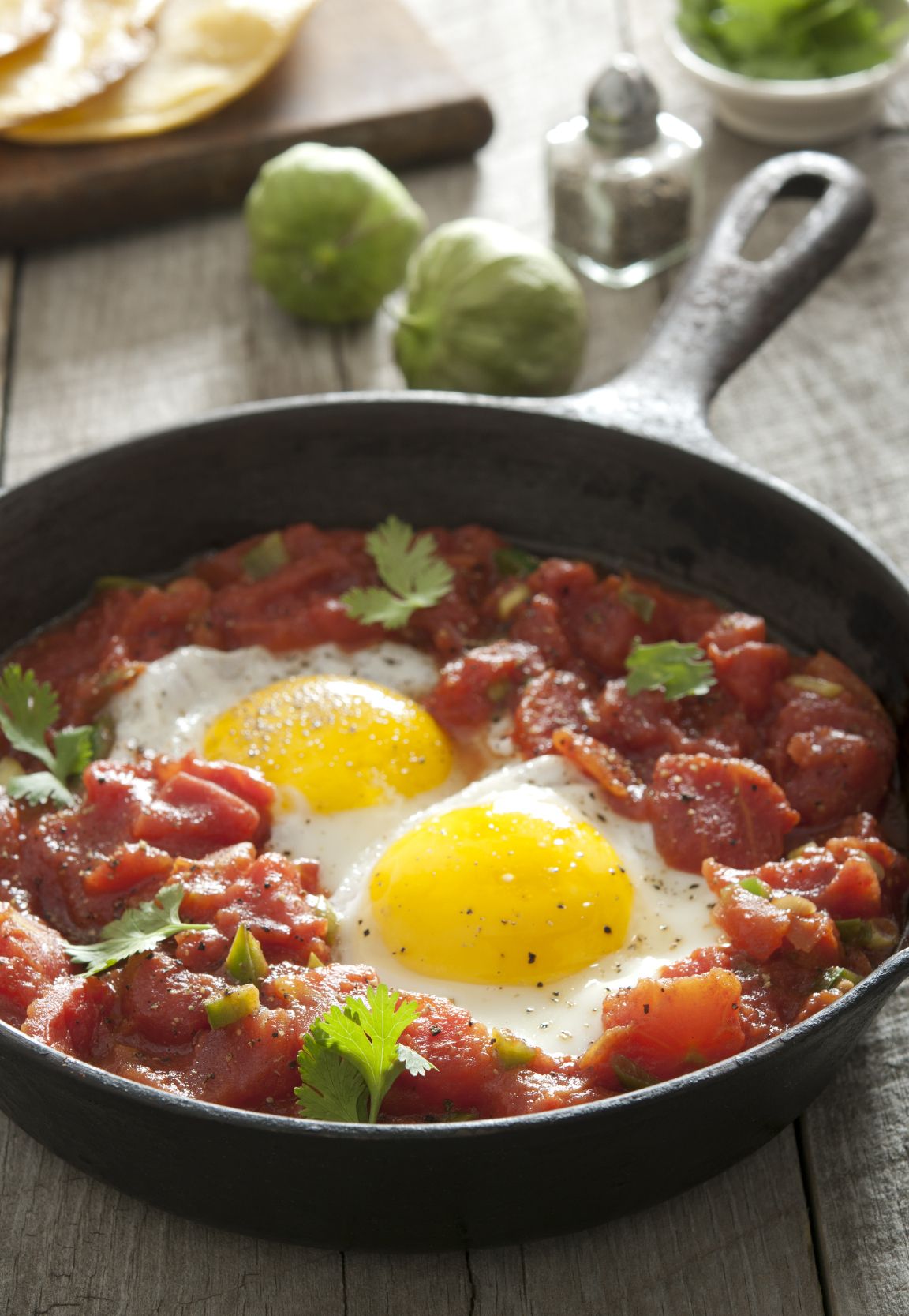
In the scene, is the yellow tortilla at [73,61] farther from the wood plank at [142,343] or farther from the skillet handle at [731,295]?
the skillet handle at [731,295]

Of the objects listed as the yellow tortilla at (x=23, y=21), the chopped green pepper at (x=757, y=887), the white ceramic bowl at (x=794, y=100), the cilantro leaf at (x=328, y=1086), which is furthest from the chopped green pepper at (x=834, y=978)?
the yellow tortilla at (x=23, y=21)

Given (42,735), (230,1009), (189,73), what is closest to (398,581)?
(42,735)

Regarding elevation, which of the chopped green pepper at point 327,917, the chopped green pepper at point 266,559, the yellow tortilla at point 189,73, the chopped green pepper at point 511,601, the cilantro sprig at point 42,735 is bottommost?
the chopped green pepper at point 511,601

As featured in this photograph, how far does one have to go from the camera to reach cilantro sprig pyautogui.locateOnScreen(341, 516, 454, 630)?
4.07 metres

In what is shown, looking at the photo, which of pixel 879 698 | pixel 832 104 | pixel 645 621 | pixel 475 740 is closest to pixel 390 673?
pixel 475 740

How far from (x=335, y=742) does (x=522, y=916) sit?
0.72 m

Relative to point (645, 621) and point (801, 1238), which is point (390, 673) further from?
point (801, 1238)

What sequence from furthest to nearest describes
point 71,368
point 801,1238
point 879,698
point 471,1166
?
point 71,368 → point 879,698 → point 801,1238 → point 471,1166

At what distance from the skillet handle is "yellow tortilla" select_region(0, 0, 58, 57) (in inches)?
114

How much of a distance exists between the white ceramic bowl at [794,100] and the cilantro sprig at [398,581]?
3.03 metres

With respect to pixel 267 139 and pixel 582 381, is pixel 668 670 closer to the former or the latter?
pixel 582 381

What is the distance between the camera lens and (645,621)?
4090 mm

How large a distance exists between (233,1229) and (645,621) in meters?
1.94

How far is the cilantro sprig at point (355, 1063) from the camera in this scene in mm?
2814
